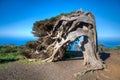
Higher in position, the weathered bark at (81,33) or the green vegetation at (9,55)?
the weathered bark at (81,33)

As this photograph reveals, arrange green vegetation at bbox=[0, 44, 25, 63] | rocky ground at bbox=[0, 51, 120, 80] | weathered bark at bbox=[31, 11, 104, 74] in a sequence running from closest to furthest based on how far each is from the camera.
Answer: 1. rocky ground at bbox=[0, 51, 120, 80]
2. weathered bark at bbox=[31, 11, 104, 74]
3. green vegetation at bbox=[0, 44, 25, 63]

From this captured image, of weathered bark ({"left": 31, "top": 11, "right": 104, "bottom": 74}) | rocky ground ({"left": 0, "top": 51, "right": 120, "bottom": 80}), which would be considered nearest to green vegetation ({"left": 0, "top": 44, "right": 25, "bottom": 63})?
rocky ground ({"left": 0, "top": 51, "right": 120, "bottom": 80})

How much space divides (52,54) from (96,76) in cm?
437

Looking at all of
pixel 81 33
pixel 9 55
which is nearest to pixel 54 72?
pixel 81 33

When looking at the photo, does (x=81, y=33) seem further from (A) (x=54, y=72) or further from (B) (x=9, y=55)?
(B) (x=9, y=55)

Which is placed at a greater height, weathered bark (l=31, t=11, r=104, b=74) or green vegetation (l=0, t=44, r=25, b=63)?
weathered bark (l=31, t=11, r=104, b=74)

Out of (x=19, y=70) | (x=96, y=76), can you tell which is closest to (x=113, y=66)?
(x=96, y=76)

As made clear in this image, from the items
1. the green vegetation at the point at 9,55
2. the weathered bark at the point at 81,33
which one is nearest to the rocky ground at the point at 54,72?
the weathered bark at the point at 81,33

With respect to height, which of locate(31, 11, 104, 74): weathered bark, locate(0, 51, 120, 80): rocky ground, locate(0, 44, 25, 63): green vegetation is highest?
locate(31, 11, 104, 74): weathered bark

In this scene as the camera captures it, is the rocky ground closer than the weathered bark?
Yes

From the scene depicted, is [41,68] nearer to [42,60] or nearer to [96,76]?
[42,60]

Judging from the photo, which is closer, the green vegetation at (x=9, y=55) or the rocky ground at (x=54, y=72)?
the rocky ground at (x=54, y=72)

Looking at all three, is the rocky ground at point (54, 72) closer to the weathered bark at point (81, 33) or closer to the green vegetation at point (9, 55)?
the weathered bark at point (81, 33)

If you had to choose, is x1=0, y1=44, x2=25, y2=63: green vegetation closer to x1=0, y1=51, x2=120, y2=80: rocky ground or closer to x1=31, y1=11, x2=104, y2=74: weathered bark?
Result: x1=0, y1=51, x2=120, y2=80: rocky ground
